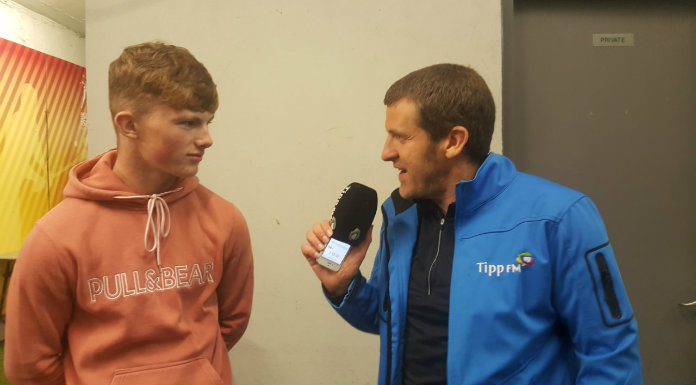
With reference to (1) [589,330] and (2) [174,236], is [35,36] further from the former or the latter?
(1) [589,330]

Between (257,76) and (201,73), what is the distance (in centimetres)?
103

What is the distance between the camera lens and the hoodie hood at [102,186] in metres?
1.05

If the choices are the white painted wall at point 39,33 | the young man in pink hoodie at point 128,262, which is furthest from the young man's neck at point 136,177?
the white painted wall at point 39,33

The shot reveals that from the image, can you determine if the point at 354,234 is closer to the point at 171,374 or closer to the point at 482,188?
the point at 482,188

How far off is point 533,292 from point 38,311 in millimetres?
1136

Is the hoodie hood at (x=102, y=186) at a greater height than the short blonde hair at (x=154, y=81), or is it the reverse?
the short blonde hair at (x=154, y=81)

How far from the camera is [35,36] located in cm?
183

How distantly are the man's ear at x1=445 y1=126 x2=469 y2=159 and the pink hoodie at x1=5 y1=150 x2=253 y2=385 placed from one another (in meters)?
0.68

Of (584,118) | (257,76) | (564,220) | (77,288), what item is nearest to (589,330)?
(564,220)

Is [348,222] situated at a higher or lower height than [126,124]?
lower

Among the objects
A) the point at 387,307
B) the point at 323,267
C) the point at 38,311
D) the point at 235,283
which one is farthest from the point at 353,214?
the point at 38,311

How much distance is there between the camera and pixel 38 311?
3.34 feet

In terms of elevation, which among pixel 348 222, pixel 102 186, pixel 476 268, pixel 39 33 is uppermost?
pixel 39 33

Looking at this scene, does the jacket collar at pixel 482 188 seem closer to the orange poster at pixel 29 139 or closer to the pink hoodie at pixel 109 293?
the pink hoodie at pixel 109 293
